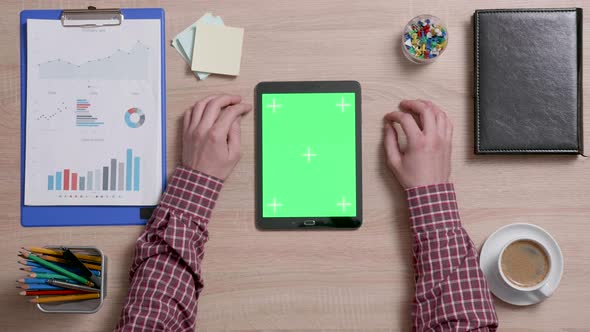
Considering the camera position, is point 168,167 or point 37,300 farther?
point 168,167

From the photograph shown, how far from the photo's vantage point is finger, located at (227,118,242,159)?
946 millimetres

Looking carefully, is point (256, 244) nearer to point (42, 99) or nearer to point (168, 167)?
point (168, 167)

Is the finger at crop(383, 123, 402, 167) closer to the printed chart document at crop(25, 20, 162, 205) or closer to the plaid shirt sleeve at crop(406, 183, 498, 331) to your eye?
the plaid shirt sleeve at crop(406, 183, 498, 331)

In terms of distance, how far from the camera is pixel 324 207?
3.13ft

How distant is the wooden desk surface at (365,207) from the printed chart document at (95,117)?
1.7 inches

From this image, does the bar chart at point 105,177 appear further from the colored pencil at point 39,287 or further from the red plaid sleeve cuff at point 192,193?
the colored pencil at point 39,287

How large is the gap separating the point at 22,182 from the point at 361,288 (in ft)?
2.34

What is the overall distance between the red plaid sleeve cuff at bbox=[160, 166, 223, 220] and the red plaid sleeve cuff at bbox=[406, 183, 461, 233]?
1.26 feet

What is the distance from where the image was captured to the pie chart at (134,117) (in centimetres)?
97

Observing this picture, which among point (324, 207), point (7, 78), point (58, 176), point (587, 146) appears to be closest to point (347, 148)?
point (324, 207)

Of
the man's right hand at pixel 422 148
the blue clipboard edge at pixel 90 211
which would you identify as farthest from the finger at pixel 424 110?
the blue clipboard edge at pixel 90 211

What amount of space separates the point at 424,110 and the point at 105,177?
641 mm

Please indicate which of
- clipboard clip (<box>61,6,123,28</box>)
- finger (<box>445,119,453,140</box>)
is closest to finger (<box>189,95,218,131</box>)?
clipboard clip (<box>61,6,123,28</box>)

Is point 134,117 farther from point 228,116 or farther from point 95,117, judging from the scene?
point 228,116
